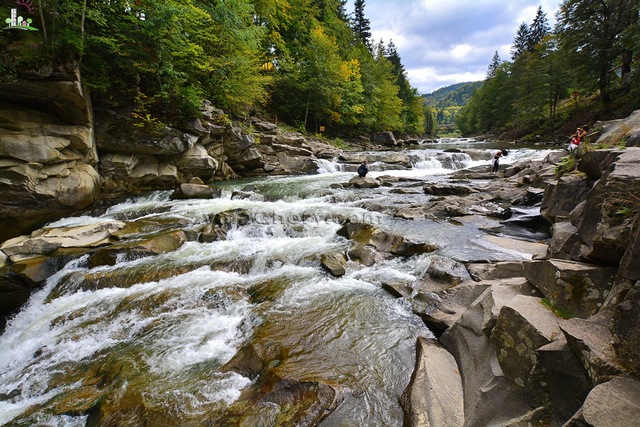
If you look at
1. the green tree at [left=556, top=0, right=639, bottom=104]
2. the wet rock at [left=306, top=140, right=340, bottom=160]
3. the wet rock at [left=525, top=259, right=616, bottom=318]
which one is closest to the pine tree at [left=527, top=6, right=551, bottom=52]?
the green tree at [left=556, top=0, right=639, bottom=104]

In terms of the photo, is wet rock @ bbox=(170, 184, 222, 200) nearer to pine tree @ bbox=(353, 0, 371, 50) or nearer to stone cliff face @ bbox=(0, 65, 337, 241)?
stone cliff face @ bbox=(0, 65, 337, 241)

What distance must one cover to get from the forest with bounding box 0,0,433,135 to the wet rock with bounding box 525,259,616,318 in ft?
49.2

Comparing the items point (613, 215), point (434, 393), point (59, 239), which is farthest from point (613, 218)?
point (59, 239)

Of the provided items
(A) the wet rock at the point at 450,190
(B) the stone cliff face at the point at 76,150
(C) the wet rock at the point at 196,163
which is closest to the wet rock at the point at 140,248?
(B) the stone cliff face at the point at 76,150

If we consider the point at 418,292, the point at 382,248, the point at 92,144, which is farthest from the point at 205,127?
the point at 418,292

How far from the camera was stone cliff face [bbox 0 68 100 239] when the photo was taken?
31.4 feet

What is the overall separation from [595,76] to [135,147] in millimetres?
40519

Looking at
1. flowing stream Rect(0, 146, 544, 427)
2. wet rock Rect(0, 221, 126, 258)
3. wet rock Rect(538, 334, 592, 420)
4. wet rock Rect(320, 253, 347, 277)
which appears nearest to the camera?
wet rock Rect(538, 334, 592, 420)

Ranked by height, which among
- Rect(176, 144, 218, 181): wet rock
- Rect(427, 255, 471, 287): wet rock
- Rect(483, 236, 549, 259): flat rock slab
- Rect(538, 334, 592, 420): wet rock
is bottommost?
Rect(483, 236, 549, 259): flat rock slab

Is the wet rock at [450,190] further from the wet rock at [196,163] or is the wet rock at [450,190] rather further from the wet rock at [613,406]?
the wet rock at [613,406]

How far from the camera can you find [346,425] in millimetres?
3324

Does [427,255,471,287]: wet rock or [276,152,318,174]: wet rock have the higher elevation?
[276,152,318,174]: wet rock

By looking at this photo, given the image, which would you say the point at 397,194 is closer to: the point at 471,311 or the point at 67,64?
the point at 471,311

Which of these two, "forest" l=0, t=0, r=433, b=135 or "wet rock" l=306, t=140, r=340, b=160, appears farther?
"wet rock" l=306, t=140, r=340, b=160
